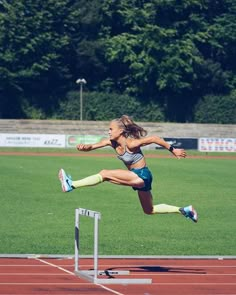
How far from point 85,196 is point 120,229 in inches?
307

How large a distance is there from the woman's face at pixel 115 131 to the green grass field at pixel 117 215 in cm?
446

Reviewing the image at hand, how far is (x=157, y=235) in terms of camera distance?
21641mm

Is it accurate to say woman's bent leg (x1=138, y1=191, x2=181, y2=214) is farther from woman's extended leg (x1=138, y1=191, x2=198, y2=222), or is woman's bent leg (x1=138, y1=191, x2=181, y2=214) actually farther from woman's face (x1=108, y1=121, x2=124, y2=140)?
woman's face (x1=108, y1=121, x2=124, y2=140)

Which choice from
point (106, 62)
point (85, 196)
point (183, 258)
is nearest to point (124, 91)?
point (106, 62)

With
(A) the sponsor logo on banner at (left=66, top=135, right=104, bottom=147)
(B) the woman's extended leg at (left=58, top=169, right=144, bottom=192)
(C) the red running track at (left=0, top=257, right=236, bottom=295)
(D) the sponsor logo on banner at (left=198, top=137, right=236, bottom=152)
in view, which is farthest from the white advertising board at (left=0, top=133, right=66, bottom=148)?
(B) the woman's extended leg at (left=58, top=169, right=144, bottom=192)

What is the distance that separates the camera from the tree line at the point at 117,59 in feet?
237

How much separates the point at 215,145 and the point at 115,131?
4586cm

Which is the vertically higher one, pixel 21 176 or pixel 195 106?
pixel 195 106

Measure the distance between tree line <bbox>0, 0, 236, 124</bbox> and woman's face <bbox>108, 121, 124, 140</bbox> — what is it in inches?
2244

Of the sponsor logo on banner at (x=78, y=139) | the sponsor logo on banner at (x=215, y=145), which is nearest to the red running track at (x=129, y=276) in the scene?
the sponsor logo on banner at (x=215, y=145)

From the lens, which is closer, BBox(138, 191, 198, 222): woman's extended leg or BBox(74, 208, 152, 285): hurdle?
BBox(74, 208, 152, 285): hurdle

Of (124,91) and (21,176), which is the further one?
(124,91)

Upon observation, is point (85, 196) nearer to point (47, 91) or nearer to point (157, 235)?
point (157, 235)

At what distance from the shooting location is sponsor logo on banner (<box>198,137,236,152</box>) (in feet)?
197
